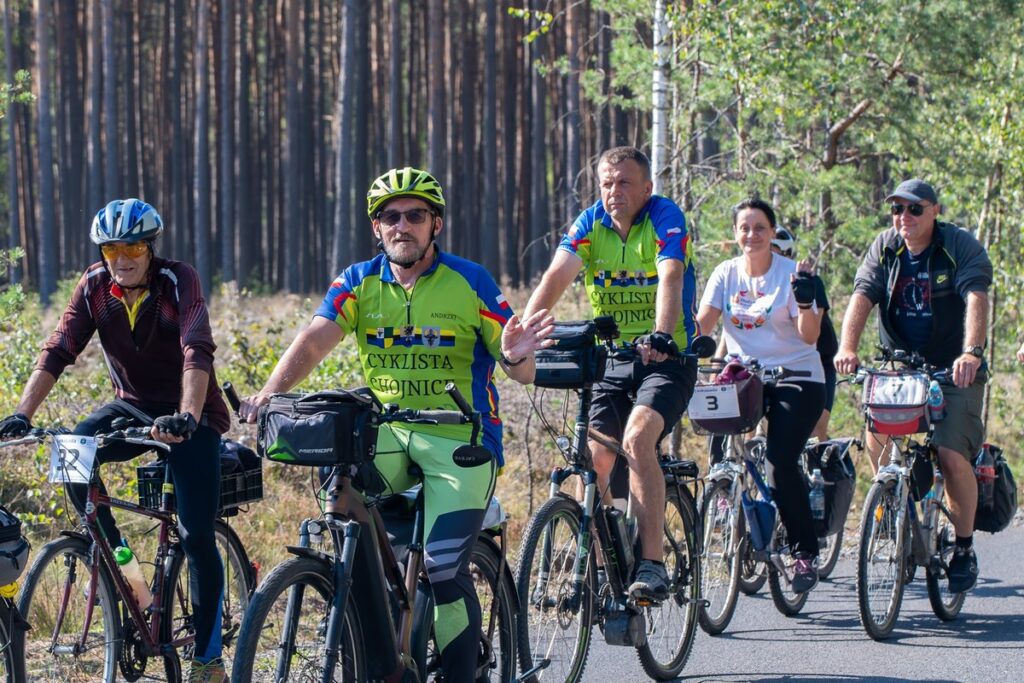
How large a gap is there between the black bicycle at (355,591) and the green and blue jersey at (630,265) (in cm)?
195

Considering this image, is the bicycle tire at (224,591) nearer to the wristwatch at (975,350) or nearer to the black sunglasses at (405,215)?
the black sunglasses at (405,215)

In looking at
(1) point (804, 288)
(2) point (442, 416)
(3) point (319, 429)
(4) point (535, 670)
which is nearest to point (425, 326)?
(2) point (442, 416)

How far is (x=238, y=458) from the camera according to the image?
598 centimetres

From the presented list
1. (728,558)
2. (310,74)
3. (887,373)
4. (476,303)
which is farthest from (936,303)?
(310,74)

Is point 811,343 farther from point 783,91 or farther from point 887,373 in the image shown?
point 783,91

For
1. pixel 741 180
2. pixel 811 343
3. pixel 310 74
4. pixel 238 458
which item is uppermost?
pixel 310 74

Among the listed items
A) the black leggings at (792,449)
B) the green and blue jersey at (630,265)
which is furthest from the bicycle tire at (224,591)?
the black leggings at (792,449)

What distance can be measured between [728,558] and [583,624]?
6.21 feet

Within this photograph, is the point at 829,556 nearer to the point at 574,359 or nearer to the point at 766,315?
the point at 766,315

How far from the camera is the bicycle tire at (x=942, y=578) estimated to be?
7.48 m

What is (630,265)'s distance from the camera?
6348mm

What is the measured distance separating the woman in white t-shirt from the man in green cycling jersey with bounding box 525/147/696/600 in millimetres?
1285

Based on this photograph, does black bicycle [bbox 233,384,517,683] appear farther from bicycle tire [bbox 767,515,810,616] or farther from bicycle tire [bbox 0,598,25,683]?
bicycle tire [bbox 767,515,810,616]

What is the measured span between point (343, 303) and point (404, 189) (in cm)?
47
